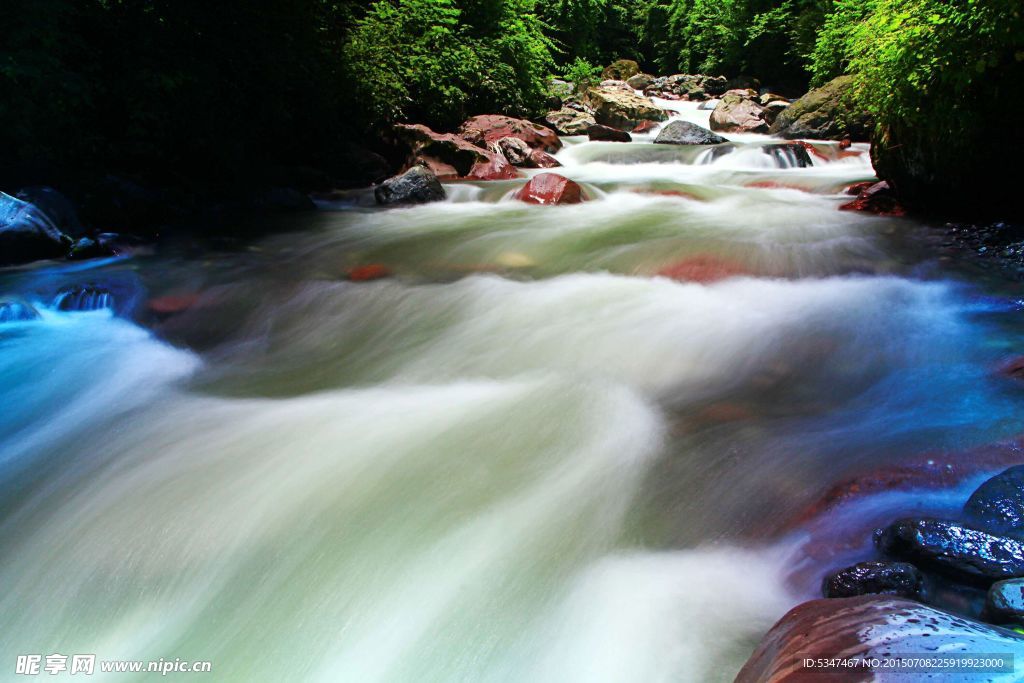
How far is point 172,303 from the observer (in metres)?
5.27

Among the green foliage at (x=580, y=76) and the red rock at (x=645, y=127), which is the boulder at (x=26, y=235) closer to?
the red rock at (x=645, y=127)

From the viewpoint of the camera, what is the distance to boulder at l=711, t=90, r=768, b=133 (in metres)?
16.3

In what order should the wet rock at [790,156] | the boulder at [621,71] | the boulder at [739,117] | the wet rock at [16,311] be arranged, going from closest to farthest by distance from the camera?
the wet rock at [16,311], the wet rock at [790,156], the boulder at [739,117], the boulder at [621,71]

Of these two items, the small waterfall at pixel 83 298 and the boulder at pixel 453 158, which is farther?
the boulder at pixel 453 158

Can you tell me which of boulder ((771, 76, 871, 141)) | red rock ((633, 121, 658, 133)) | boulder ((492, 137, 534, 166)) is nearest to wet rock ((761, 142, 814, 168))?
boulder ((771, 76, 871, 141))

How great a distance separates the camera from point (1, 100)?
619cm

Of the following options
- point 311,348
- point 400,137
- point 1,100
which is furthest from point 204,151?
point 311,348

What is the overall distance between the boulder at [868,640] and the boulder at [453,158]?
9.47m

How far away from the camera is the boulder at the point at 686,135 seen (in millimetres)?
13977

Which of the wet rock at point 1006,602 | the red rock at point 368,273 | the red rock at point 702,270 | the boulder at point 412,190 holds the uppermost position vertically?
the boulder at point 412,190

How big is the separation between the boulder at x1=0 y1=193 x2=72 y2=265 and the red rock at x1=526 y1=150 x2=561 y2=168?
26.0 ft

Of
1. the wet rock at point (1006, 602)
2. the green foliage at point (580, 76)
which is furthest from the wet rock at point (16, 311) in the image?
the green foliage at point (580, 76)

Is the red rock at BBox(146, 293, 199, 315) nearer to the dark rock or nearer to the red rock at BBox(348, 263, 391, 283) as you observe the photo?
the red rock at BBox(348, 263, 391, 283)

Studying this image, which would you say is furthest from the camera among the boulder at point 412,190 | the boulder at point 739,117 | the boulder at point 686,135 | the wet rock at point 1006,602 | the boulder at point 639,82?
the boulder at point 639,82
